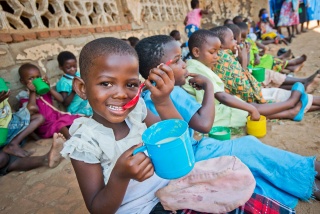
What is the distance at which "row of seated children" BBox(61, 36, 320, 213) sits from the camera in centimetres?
89

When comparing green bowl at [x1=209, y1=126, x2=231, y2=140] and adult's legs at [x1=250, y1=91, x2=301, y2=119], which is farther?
adult's legs at [x1=250, y1=91, x2=301, y2=119]

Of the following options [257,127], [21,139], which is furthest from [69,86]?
[257,127]

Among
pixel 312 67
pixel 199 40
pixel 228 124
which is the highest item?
pixel 199 40

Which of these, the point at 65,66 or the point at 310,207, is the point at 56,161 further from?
the point at 310,207

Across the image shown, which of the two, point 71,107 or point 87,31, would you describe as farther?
point 87,31

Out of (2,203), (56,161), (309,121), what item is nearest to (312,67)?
(309,121)

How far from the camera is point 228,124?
8.14 feet

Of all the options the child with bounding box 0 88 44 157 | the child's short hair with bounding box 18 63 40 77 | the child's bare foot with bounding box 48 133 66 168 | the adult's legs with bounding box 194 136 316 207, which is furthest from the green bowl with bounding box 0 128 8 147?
the adult's legs with bounding box 194 136 316 207

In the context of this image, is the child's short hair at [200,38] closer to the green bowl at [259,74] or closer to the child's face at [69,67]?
the green bowl at [259,74]

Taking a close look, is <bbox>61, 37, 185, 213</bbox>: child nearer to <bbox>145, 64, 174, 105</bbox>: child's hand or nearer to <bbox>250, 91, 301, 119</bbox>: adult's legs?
<bbox>145, 64, 174, 105</bbox>: child's hand

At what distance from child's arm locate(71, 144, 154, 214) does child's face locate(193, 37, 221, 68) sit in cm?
167

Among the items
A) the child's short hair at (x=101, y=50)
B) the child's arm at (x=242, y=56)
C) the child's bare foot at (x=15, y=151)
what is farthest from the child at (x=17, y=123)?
the child's arm at (x=242, y=56)

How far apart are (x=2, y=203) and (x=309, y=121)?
3071 mm

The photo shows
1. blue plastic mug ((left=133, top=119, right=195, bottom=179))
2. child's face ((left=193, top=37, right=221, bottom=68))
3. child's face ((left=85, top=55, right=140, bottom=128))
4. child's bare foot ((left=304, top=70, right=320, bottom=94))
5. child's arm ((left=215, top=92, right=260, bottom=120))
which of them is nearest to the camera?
blue plastic mug ((left=133, top=119, right=195, bottom=179))
